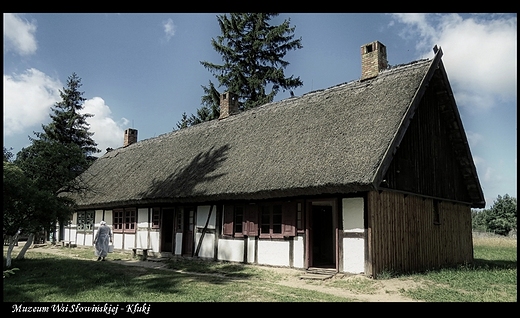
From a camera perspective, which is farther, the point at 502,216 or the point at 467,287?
the point at 502,216

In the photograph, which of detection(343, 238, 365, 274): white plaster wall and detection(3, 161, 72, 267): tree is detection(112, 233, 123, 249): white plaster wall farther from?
detection(343, 238, 365, 274): white plaster wall

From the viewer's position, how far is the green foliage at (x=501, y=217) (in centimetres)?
4256

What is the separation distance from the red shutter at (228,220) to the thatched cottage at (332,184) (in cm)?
5

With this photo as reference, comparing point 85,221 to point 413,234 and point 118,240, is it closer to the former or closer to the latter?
point 118,240

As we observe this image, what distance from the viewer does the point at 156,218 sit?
18078mm

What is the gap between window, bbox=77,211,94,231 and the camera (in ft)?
73.0

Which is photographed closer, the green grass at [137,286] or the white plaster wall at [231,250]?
the green grass at [137,286]

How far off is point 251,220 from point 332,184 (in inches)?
153

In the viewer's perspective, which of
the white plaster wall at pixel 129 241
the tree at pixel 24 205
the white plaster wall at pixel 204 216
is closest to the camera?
the tree at pixel 24 205

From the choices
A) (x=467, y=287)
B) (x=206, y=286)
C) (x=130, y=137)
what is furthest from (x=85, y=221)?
(x=467, y=287)

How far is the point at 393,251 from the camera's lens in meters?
12.0

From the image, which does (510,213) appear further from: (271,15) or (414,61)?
(414,61)

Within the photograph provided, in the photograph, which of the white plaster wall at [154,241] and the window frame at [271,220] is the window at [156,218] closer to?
the white plaster wall at [154,241]

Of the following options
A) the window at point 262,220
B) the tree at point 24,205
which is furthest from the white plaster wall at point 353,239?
the tree at point 24,205
